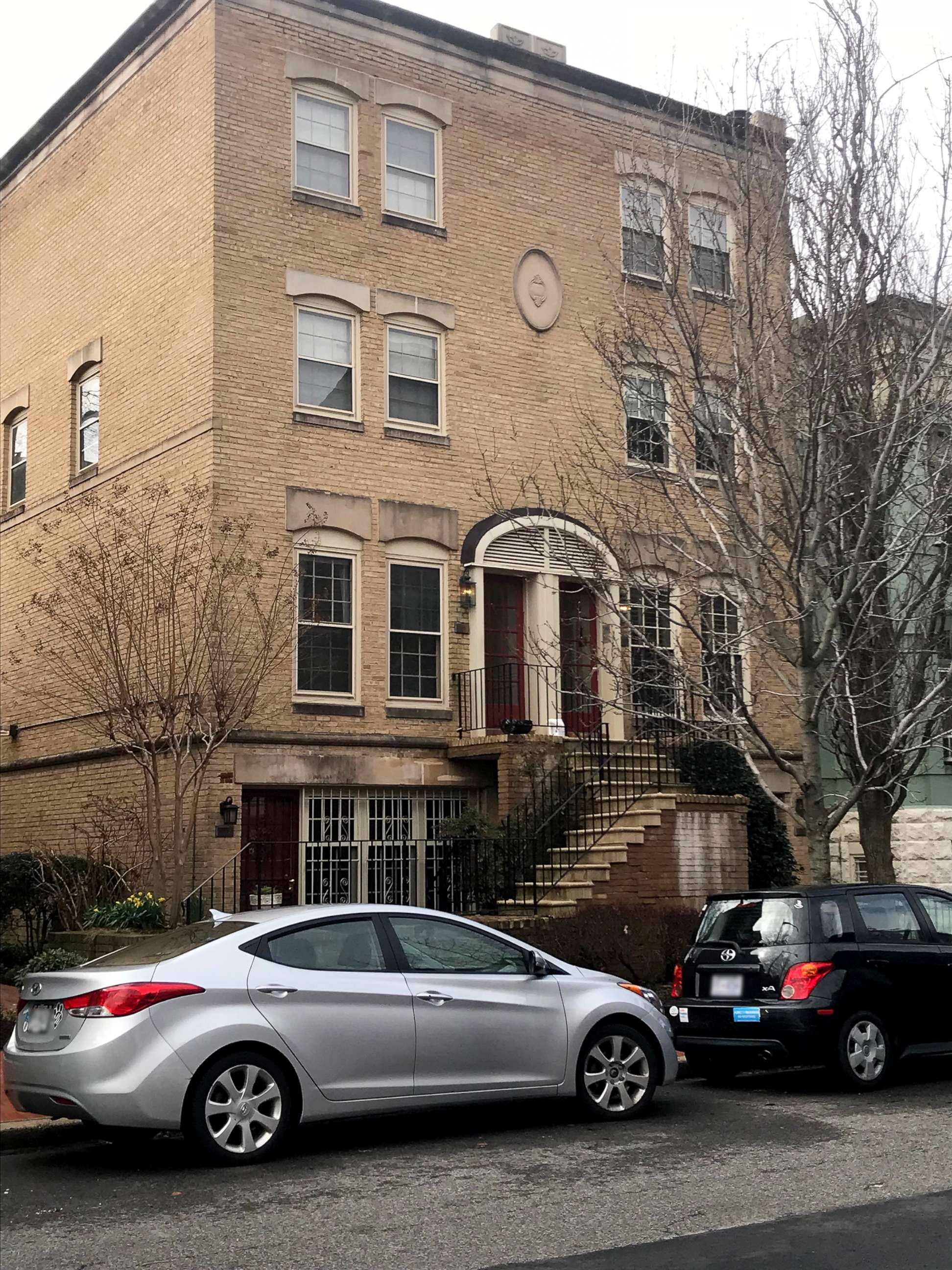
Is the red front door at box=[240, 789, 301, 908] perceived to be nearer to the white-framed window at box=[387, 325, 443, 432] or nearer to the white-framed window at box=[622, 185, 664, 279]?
the white-framed window at box=[387, 325, 443, 432]

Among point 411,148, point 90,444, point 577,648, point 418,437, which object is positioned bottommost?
point 577,648

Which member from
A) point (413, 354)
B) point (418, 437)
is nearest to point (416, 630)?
point (418, 437)

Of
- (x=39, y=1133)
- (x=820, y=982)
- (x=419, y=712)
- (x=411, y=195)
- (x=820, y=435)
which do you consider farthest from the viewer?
(x=411, y=195)

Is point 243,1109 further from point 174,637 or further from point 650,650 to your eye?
point 174,637

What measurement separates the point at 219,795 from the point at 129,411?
5.90m

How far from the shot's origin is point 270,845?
17.6 metres

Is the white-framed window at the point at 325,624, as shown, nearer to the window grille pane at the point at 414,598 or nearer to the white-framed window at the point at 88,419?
the window grille pane at the point at 414,598

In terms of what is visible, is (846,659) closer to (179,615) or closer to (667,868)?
(667,868)

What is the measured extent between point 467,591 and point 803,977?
374 inches

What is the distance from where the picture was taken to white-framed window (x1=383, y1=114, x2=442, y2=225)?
1980 cm

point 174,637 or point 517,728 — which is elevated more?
point 174,637

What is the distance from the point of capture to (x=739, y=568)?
16.0 meters

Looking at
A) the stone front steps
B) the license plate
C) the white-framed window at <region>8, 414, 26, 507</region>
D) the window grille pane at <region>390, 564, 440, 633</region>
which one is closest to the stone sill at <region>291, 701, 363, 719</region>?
the window grille pane at <region>390, 564, 440, 633</region>

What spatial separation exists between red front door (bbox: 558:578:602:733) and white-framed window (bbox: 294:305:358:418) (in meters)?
4.04
